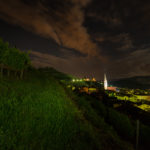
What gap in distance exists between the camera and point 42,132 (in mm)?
3844

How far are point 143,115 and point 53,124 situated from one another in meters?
30.7

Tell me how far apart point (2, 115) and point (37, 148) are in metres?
2.24

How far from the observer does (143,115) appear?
25.1 meters

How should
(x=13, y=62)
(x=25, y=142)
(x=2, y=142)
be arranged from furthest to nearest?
(x=13, y=62), (x=25, y=142), (x=2, y=142)

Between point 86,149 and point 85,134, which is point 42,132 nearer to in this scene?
point 86,149

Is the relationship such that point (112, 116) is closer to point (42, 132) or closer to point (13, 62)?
point (42, 132)

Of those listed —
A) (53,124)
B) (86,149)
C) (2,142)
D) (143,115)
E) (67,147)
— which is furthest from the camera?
(143,115)

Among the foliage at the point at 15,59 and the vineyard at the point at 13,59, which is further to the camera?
the foliage at the point at 15,59

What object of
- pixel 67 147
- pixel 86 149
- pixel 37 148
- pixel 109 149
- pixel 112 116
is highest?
pixel 37 148

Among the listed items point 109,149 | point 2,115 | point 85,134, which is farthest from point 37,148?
point 109,149

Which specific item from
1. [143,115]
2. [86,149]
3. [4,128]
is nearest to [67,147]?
[86,149]

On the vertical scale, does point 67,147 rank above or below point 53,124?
below

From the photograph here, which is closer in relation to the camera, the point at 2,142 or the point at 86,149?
the point at 2,142

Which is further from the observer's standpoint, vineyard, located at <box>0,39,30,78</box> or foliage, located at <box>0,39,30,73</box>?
foliage, located at <box>0,39,30,73</box>
